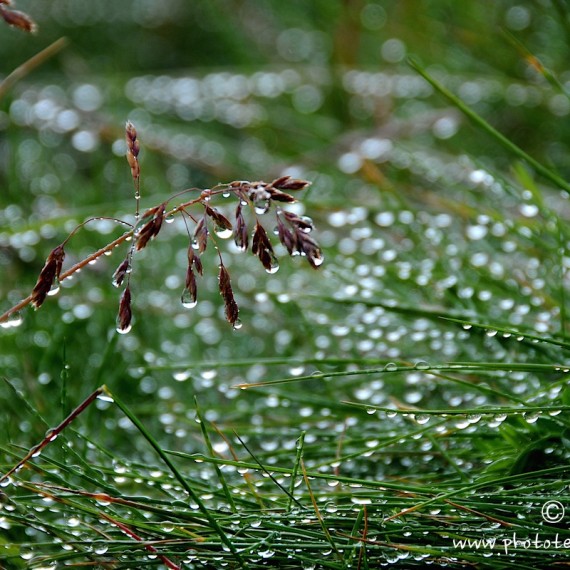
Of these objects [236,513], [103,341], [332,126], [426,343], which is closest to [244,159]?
[332,126]

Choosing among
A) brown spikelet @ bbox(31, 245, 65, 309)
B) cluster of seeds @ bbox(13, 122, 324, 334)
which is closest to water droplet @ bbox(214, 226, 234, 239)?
cluster of seeds @ bbox(13, 122, 324, 334)

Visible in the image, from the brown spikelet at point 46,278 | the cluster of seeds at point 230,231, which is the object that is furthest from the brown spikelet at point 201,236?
the brown spikelet at point 46,278

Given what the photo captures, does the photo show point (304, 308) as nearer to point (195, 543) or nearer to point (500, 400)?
point (500, 400)

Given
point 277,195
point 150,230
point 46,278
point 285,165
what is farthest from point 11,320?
point 285,165

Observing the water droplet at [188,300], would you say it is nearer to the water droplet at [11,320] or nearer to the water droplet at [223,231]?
the water droplet at [223,231]

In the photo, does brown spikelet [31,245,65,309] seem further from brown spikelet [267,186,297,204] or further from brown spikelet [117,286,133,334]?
brown spikelet [267,186,297,204]

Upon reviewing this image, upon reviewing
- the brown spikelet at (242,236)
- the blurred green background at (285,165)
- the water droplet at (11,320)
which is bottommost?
the water droplet at (11,320)

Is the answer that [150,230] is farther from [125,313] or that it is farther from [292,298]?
[292,298]
